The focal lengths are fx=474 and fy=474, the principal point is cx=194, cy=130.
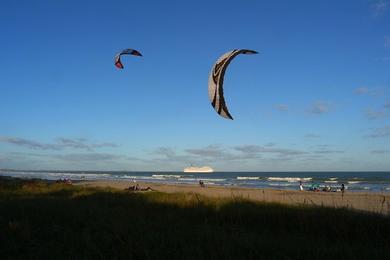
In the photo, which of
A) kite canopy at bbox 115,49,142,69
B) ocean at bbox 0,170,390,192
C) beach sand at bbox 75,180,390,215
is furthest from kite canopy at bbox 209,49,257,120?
ocean at bbox 0,170,390,192

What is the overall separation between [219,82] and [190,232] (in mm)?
2510

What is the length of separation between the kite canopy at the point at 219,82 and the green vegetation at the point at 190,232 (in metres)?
1.92

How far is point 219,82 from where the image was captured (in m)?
7.86

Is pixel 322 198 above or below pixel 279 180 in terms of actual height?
below

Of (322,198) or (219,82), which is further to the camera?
(322,198)

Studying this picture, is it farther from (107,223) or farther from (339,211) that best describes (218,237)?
(339,211)

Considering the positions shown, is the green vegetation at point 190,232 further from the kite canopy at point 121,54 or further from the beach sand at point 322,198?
the kite canopy at point 121,54

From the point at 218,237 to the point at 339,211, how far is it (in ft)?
12.2

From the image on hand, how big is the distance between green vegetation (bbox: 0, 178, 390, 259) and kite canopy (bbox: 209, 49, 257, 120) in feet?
6.29

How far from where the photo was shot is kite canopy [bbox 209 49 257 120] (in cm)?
764

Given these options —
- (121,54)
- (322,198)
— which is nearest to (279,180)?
(322,198)

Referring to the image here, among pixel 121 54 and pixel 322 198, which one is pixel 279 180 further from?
pixel 121 54

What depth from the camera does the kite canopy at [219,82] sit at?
7.64 meters

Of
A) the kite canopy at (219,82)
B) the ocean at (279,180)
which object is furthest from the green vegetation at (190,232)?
the ocean at (279,180)
